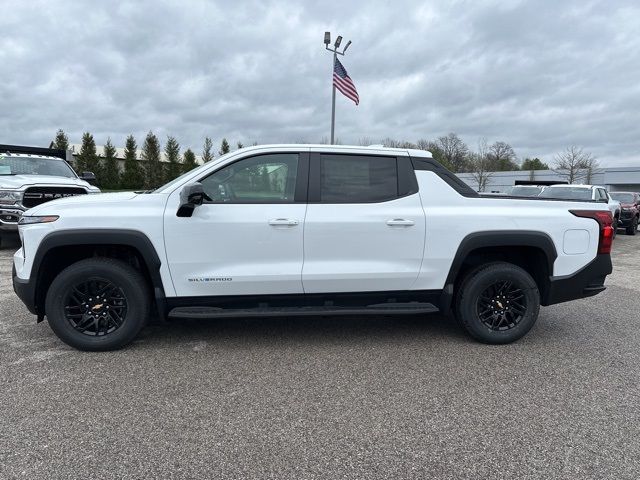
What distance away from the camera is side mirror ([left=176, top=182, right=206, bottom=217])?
3.62 m

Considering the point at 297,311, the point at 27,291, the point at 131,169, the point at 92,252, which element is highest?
the point at 131,169

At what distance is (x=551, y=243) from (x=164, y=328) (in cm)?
379

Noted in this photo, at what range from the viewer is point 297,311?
3.97 metres

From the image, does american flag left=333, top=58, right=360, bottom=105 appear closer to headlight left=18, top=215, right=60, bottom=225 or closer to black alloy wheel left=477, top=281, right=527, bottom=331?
black alloy wheel left=477, top=281, right=527, bottom=331

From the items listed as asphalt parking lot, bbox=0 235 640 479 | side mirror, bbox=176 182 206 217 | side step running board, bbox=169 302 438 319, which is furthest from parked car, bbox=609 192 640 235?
side mirror, bbox=176 182 206 217

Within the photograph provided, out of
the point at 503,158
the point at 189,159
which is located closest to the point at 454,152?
the point at 503,158

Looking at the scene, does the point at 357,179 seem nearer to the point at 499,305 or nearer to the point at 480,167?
the point at 499,305

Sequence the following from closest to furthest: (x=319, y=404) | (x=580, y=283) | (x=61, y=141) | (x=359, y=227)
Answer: (x=319, y=404) < (x=359, y=227) < (x=580, y=283) < (x=61, y=141)

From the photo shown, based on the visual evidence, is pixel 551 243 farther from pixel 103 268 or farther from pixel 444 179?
pixel 103 268

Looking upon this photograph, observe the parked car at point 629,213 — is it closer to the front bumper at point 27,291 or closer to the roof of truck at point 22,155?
the roof of truck at point 22,155

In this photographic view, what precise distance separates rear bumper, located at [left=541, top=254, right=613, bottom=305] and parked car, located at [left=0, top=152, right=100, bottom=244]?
334 inches

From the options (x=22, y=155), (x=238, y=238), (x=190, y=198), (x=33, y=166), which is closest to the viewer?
(x=190, y=198)

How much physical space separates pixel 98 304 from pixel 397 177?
2.83 m

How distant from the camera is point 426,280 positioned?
4.13 m
